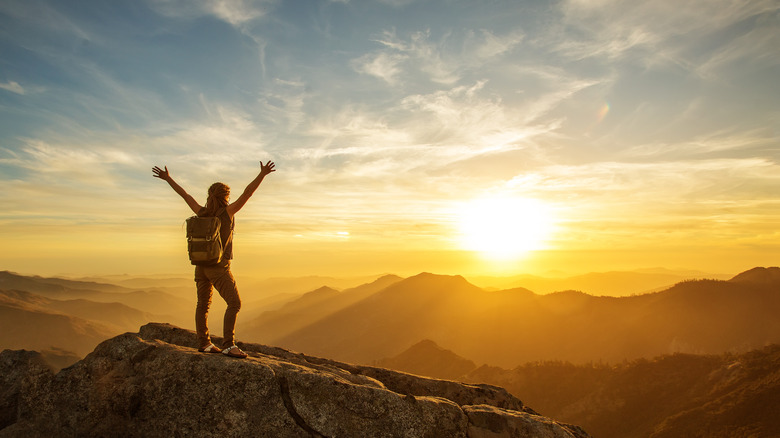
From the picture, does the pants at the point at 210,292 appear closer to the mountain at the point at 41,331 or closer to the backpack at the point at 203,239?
the backpack at the point at 203,239

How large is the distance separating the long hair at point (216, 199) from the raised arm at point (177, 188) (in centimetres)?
30

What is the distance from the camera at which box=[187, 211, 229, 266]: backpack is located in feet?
22.2

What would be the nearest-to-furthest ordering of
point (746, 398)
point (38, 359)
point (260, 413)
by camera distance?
point (260, 413), point (38, 359), point (746, 398)

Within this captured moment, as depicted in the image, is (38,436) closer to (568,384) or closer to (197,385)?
(197,385)

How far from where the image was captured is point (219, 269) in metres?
7.22

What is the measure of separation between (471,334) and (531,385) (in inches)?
2263

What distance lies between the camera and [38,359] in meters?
7.75

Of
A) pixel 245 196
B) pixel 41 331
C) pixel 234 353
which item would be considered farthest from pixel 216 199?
pixel 41 331

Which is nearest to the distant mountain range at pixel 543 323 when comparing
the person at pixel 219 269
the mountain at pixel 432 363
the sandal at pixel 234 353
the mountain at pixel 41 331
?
the mountain at pixel 41 331

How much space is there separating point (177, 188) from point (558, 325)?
110 m

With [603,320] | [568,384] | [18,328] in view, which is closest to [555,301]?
[603,320]

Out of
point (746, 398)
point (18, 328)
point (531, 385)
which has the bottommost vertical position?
point (18, 328)

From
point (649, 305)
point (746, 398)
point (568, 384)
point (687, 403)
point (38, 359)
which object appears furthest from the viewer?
point (649, 305)

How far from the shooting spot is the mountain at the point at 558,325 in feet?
257
